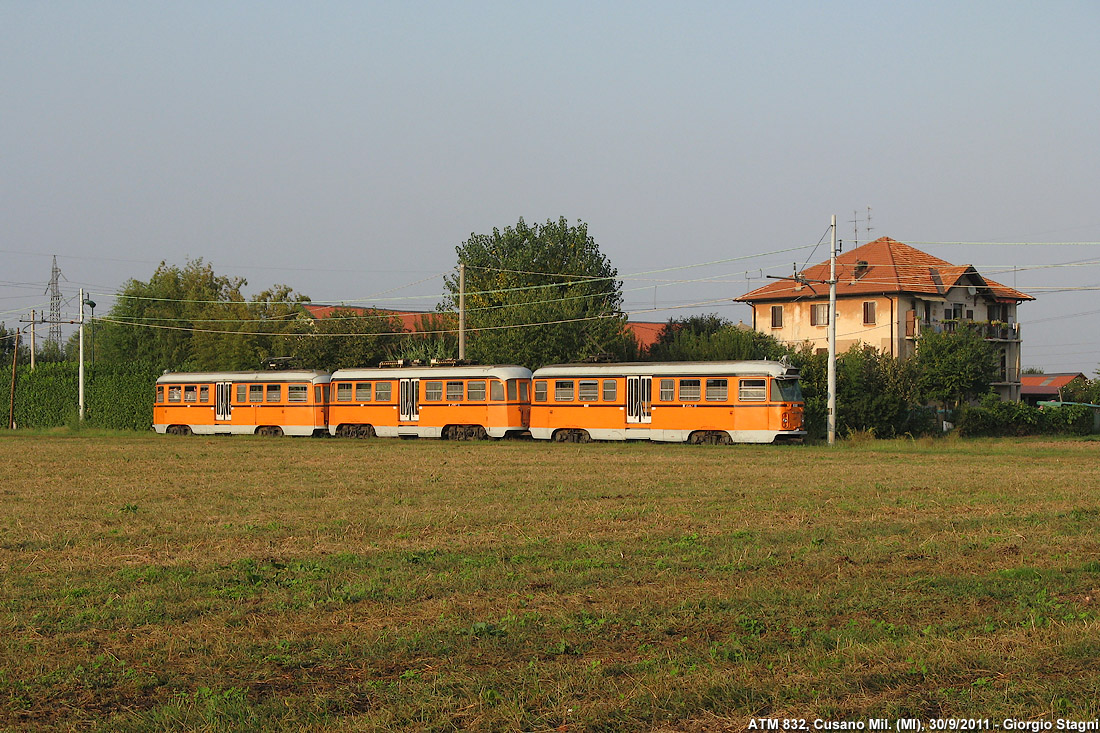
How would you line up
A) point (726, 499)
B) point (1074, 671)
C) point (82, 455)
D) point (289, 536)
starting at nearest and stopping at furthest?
point (1074, 671), point (289, 536), point (726, 499), point (82, 455)

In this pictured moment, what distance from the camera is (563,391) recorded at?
126ft

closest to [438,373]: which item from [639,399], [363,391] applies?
[363,391]

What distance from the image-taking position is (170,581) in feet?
34.1

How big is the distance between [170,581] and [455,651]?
12.7 feet

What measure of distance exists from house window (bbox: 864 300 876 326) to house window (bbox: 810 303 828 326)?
2251 mm

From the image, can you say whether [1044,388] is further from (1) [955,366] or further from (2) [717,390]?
(2) [717,390]

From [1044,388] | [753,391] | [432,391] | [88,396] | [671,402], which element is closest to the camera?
[753,391]

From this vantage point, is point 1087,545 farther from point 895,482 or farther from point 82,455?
point 82,455

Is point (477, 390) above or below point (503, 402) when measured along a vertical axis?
above

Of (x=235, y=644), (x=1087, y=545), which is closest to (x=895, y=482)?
(x=1087, y=545)

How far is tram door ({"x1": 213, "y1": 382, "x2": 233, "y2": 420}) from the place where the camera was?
1820 inches

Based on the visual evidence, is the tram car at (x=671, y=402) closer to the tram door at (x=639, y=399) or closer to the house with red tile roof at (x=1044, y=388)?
the tram door at (x=639, y=399)

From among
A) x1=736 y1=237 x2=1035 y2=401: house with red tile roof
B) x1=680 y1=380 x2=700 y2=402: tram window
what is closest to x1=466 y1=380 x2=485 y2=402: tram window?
x1=680 y1=380 x2=700 y2=402: tram window

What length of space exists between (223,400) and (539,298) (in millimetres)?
16785
